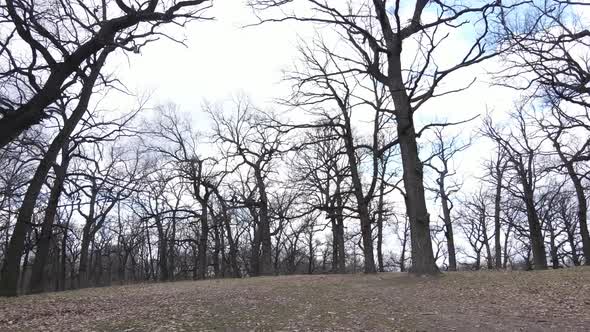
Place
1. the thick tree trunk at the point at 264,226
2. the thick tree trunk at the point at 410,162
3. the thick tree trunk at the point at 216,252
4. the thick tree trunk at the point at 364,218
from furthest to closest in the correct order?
the thick tree trunk at the point at 216,252 → the thick tree trunk at the point at 264,226 → the thick tree trunk at the point at 364,218 → the thick tree trunk at the point at 410,162

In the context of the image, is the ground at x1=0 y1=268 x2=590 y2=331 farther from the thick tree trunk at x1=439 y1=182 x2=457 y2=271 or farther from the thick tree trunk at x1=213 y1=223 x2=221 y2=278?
the thick tree trunk at x1=213 y1=223 x2=221 y2=278

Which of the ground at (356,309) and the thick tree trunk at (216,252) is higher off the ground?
the thick tree trunk at (216,252)

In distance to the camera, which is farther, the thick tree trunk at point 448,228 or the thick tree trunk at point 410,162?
the thick tree trunk at point 448,228

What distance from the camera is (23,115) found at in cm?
790

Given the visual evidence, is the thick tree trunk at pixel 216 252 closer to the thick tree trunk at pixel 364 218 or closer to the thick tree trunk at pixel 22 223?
the thick tree trunk at pixel 364 218

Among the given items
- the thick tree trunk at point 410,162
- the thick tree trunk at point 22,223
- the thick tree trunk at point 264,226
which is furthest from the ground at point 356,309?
the thick tree trunk at point 264,226

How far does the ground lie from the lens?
328 inches

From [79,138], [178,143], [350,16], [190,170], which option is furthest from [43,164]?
[178,143]

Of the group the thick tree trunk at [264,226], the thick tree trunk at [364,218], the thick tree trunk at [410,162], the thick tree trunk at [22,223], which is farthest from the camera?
the thick tree trunk at [264,226]

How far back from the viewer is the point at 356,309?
9.98 meters

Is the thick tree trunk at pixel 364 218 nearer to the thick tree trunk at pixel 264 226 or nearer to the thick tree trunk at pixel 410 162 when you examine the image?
the thick tree trunk at pixel 410 162

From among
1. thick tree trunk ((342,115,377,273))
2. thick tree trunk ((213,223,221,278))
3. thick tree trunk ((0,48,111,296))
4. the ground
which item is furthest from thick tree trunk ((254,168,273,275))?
the ground

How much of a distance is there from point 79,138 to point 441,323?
1829cm

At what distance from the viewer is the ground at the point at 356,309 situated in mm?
8344
